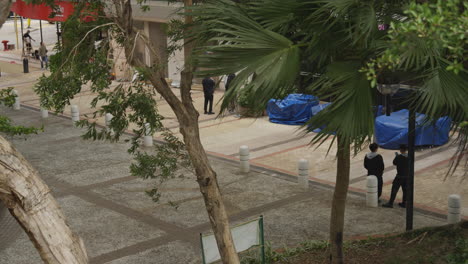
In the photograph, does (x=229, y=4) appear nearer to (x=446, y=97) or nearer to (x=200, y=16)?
(x=200, y=16)

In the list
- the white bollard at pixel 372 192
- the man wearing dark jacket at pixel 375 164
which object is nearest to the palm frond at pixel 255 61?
the white bollard at pixel 372 192

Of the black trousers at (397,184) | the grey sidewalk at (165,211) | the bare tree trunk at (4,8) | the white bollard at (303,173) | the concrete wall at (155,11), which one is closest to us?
the bare tree trunk at (4,8)

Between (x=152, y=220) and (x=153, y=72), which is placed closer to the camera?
(x=153, y=72)

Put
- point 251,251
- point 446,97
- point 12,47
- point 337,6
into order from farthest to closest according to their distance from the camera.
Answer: point 12,47 < point 251,251 < point 337,6 < point 446,97

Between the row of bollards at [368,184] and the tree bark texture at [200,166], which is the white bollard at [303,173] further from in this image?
the tree bark texture at [200,166]

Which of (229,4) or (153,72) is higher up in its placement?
(229,4)

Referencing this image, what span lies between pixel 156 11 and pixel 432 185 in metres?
17.7

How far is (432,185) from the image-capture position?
1777 centimetres

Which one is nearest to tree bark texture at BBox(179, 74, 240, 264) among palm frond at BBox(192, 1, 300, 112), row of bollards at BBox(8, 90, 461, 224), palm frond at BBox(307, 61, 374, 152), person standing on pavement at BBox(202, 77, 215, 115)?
palm frond at BBox(192, 1, 300, 112)

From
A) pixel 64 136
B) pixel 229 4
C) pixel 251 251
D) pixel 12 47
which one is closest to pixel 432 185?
pixel 251 251

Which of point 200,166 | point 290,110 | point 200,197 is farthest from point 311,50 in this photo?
point 290,110

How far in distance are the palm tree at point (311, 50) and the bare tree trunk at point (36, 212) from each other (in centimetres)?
339

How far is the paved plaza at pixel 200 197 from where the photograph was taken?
47.5 ft

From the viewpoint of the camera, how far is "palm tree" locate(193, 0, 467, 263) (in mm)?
8094
